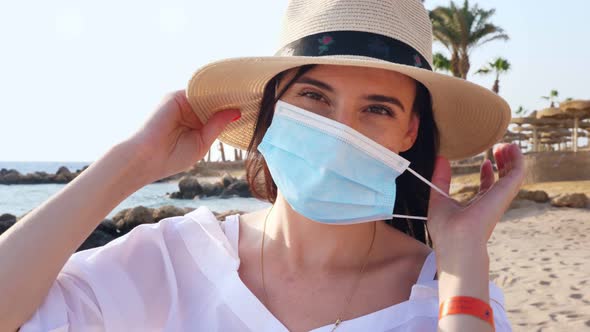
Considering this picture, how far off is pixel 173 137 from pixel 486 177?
1.07 m

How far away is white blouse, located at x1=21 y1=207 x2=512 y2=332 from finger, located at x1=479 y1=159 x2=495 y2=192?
31 centimetres

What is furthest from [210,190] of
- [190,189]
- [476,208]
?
[476,208]

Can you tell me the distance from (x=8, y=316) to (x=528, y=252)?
7.35 meters

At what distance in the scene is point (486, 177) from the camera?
5.66 ft

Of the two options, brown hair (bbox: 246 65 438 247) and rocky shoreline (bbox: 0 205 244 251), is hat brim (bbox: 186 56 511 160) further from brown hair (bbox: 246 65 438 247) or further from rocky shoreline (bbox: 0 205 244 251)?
rocky shoreline (bbox: 0 205 244 251)

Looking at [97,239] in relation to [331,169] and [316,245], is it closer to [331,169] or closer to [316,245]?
[316,245]

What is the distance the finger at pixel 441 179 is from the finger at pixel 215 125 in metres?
0.79

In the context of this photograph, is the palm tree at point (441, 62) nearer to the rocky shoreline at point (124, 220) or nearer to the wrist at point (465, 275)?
the rocky shoreline at point (124, 220)

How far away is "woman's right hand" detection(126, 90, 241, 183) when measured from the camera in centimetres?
165

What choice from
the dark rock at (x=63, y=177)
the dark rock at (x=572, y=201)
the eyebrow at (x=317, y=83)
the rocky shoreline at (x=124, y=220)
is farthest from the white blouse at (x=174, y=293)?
the dark rock at (x=63, y=177)

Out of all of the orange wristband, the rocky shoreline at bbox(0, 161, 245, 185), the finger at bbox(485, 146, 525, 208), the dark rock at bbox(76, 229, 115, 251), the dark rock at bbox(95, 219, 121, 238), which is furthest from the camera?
the rocky shoreline at bbox(0, 161, 245, 185)

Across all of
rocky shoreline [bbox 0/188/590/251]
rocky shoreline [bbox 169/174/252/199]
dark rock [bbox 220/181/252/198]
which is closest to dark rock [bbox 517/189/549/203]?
rocky shoreline [bbox 0/188/590/251]

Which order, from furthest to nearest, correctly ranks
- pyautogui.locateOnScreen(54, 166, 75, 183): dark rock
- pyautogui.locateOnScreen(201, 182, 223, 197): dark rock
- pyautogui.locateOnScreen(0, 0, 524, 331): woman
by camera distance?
1. pyautogui.locateOnScreen(54, 166, 75, 183): dark rock
2. pyautogui.locateOnScreen(201, 182, 223, 197): dark rock
3. pyautogui.locateOnScreen(0, 0, 524, 331): woman

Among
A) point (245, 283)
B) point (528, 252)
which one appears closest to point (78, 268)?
point (245, 283)
